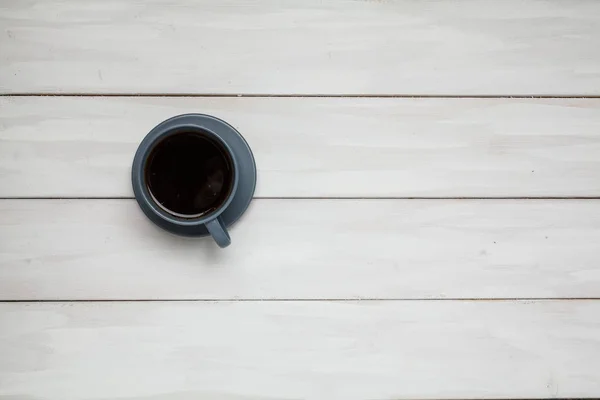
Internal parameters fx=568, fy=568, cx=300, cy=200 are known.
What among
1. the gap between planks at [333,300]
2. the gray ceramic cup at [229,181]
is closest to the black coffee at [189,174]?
the gray ceramic cup at [229,181]

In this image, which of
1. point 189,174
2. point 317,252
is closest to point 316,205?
point 317,252

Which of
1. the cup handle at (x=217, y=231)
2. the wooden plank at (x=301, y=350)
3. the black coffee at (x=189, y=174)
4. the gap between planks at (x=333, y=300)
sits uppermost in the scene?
the black coffee at (x=189, y=174)

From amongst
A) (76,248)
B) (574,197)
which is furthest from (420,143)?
(76,248)

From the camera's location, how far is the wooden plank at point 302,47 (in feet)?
2.34

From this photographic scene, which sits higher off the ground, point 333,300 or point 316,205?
point 316,205

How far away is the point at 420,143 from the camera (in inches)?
28.6

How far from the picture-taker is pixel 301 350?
2.37 feet

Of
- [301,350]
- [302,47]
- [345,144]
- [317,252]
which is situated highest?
[302,47]

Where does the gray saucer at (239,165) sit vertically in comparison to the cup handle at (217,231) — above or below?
above

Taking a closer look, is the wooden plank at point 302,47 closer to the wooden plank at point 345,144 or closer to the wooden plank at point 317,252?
the wooden plank at point 345,144

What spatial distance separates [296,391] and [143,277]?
0.80 feet

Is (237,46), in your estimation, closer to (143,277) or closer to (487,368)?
(143,277)

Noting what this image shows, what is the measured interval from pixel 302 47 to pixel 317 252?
0.26m

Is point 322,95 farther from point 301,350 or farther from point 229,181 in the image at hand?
point 301,350
